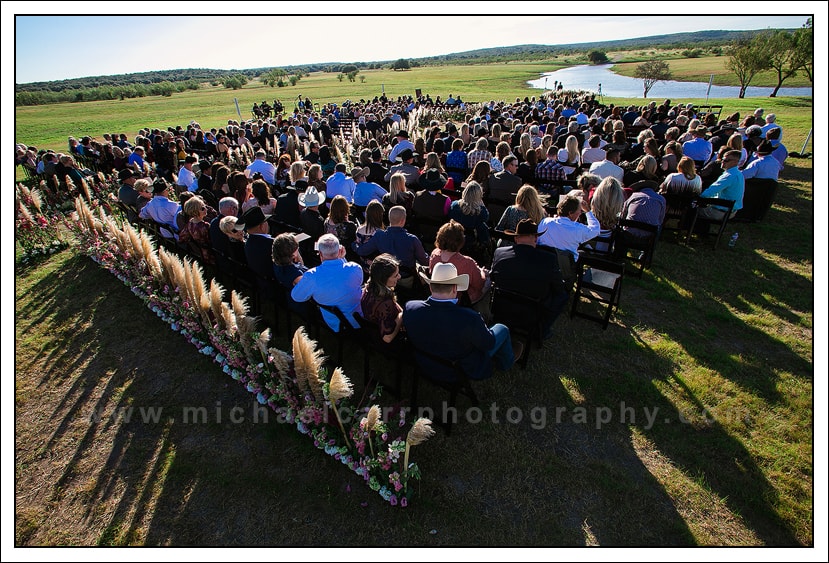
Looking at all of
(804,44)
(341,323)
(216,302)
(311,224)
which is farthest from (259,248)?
(804,44)

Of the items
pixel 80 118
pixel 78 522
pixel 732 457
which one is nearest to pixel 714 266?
pixel 732 457

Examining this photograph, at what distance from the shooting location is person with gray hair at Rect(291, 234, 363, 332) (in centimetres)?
436

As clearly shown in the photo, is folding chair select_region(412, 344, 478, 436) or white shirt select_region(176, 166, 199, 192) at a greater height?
white shirt select_region(176, 166, 199, 192)

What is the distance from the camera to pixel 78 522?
3.56 m

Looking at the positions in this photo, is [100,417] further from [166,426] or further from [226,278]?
[226,278]

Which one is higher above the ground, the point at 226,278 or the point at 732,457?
the point at 226,278

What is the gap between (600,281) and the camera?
5.87 m

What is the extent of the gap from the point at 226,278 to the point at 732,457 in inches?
288

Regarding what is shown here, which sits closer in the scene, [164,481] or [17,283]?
[164,481]

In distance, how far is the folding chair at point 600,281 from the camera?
557 centimetres

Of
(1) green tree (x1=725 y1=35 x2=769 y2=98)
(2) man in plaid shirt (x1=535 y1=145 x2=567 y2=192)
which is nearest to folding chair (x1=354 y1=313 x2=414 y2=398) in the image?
(2) man in plaid shirt (x1=535 y1=145 x2=567 y2=192)

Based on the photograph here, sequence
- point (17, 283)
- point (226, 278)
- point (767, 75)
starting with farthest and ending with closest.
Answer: point (767, 75) < point (17, 283) < point (226, 278)

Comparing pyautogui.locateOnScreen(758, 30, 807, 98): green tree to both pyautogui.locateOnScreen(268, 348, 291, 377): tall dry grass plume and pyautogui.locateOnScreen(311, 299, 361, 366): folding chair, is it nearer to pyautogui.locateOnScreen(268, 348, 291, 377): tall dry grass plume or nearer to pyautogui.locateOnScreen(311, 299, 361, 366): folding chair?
pyautogui.locateOnScreen(311, 299, 361, 366): folding chair

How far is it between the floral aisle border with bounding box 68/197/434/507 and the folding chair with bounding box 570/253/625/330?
3385 mm
